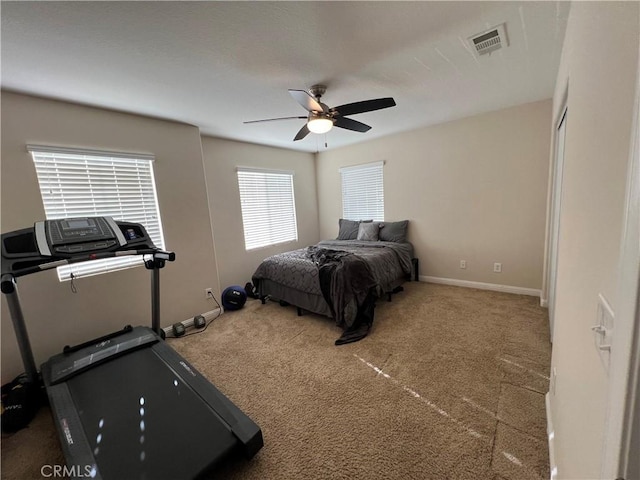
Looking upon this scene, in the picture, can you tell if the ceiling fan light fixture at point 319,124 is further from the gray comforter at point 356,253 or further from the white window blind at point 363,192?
the white window blind at point 363,192

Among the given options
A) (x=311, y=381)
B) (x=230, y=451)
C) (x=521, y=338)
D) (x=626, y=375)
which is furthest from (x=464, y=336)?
(x=626, y=375)

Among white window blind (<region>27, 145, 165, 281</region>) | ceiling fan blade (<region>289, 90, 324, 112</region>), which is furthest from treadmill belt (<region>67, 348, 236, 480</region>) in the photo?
ceiling fan blade (<region>289, 90, 324, 112</region>)

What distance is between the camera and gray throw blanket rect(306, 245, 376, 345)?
2.76 metres

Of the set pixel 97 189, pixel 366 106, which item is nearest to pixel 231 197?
pixel 97 189

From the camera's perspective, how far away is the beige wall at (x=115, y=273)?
213 centimetres

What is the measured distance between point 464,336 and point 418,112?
2.63m

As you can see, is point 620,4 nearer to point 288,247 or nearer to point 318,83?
point 318,83

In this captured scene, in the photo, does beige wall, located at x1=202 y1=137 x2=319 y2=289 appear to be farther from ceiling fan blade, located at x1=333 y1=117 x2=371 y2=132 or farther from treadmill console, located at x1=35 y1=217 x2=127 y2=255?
ceiling fan blade, located at x1=333 y1=117 x2=371 y2=132

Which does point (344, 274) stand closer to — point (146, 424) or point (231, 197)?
point (146, 424)

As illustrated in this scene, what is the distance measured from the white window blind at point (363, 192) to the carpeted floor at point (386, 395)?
7.10 ft

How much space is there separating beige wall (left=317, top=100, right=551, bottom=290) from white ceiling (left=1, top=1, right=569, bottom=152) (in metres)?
0.64

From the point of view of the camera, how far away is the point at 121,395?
1.75 meters

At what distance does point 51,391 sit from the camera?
179 centimetres

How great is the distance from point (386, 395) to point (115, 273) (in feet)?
9.15
